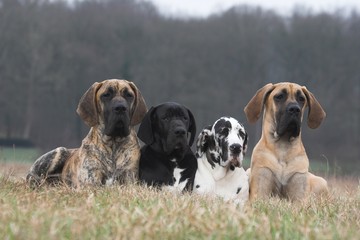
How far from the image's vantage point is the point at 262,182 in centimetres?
786

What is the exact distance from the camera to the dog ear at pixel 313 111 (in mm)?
8062

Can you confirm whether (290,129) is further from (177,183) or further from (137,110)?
(137,110)

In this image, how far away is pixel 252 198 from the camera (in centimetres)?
770

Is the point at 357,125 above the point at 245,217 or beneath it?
beneath

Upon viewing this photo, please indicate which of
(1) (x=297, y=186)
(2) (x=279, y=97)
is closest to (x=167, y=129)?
(2) (x=279, y=97)

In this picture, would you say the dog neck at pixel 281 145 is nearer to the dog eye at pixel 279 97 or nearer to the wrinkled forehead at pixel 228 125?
the dog eye at pixel 279 97

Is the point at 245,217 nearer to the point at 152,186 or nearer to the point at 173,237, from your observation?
the point at 173,237

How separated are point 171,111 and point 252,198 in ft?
3.93

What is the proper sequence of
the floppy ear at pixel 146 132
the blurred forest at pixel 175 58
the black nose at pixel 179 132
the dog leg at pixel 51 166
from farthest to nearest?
the blurred forest at pixel 175 58
the dog leg at pixel 51 166
the floppy ear at pixel 146 132
the black nose at pixel 179 132

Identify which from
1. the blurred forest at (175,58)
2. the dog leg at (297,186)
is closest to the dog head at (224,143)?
the dog leg at (297,186)

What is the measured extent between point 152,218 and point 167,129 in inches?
102

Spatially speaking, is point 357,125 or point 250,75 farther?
point 250,75

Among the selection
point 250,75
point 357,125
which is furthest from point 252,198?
point 250,75

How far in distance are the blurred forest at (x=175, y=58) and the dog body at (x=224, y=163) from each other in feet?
116
